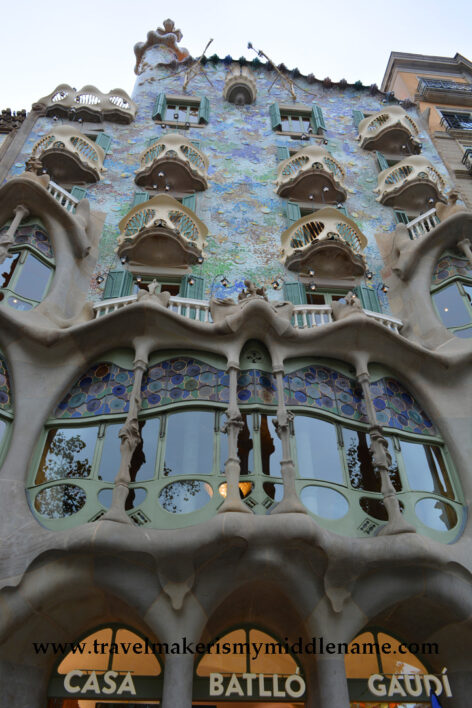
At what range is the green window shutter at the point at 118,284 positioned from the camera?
13.7 meters

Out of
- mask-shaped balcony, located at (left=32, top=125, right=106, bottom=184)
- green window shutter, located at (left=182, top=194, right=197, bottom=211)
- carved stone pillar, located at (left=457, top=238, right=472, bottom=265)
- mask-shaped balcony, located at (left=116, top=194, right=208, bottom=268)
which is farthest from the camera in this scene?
mask-shaped balcony, located at (left=32, top=125, right=106, bottom=184)

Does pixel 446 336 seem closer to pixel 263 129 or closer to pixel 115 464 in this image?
pixel 115 464

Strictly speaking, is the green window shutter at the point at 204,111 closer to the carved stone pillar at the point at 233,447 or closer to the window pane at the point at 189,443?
the carved stone pillar at the point at 233,447

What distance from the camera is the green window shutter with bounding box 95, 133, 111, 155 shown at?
1865 centimetres

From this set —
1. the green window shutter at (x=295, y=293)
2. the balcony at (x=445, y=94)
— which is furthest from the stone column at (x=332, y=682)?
the balcony at (x=445, y=94)

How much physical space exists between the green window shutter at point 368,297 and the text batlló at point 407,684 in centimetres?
849

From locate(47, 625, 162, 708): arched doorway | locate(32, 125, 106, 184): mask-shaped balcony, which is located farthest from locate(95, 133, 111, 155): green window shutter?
locate(47, 625, 162, 708): arched doorway

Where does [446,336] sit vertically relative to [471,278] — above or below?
below

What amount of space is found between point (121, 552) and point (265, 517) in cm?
237

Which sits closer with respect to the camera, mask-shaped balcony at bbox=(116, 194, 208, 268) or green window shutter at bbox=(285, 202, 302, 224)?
mask-shaped balcony at bbox=(116, 194, 208, 268)

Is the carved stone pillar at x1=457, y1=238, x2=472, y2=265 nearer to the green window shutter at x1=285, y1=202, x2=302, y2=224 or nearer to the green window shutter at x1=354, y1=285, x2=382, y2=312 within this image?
the green window shutter at x1=354, y1=285, x2=382, y2=312

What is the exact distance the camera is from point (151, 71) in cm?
2408

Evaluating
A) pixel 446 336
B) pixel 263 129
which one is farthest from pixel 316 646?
pixel 263 129

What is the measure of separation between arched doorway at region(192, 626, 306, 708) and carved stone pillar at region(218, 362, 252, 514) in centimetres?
277
